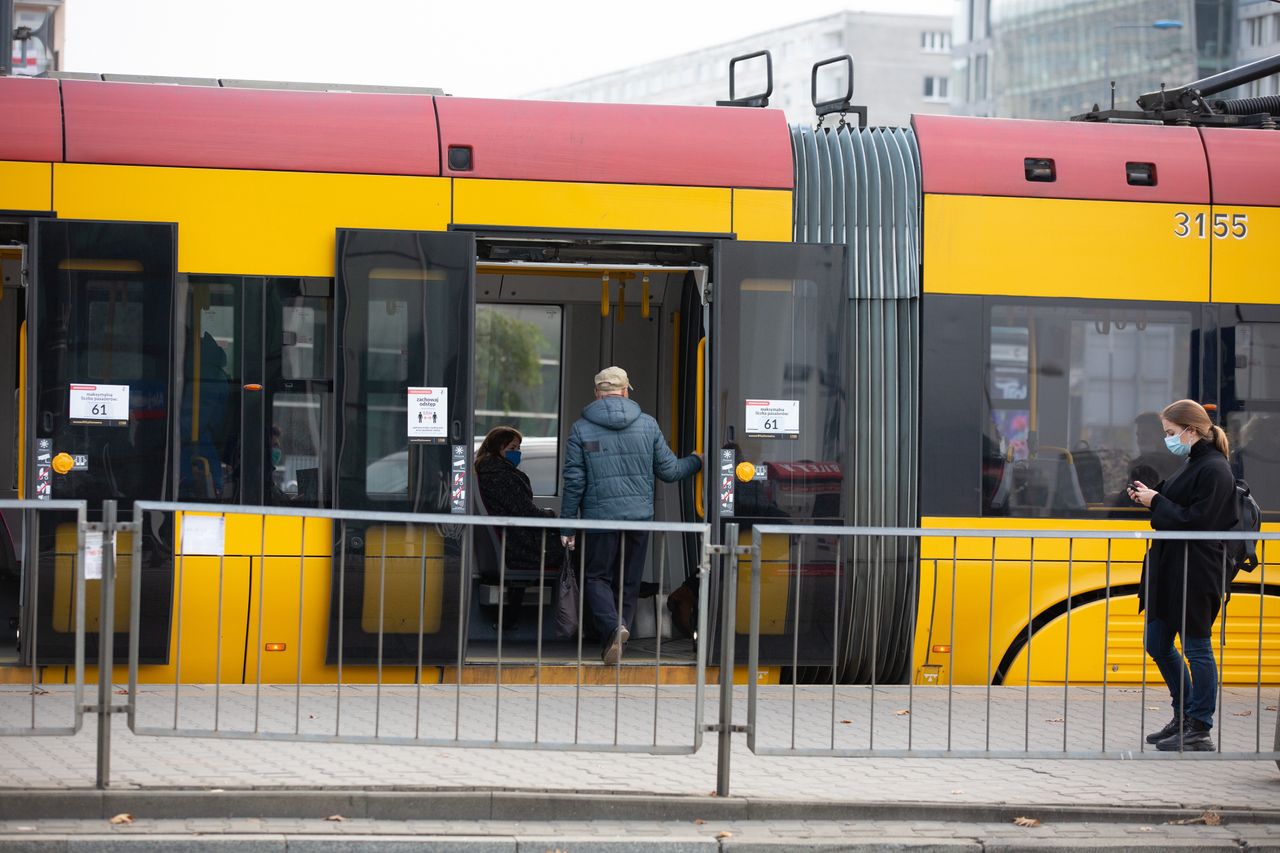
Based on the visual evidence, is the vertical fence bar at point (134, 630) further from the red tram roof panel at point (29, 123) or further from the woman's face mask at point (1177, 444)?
the woman's face mask at point (1177, 444)

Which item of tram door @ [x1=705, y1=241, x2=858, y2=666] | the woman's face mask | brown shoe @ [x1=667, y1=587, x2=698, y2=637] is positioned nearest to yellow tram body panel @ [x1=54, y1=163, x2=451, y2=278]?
tram door @ [x1=705, y1=241, x2=858, y2=666]

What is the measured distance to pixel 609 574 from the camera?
7.38 metres

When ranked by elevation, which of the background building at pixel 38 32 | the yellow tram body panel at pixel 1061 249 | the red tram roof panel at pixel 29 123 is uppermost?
the background building at pixel 38 32

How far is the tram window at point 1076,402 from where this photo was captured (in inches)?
325

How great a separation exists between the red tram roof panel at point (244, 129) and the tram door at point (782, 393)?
1.68 metres

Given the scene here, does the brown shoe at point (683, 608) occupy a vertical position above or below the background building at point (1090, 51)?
below

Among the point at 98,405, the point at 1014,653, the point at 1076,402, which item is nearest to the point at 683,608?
the point at 1014,653

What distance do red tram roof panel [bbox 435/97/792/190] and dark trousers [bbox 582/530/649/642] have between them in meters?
1.90

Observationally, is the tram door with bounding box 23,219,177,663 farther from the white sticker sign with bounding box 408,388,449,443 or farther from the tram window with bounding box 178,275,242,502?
the white sticker sign with bounding box 408,388,449,443

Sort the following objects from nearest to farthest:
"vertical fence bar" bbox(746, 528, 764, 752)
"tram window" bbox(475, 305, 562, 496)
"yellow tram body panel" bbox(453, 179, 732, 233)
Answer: "vertical fence bar" bbox(746, 528, 764, 752) < "yellow tram body panel" bbox(453, 179, 732, 233) < "tram window" bbox(475, 305, 562, 496)

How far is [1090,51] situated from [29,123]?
6976cm

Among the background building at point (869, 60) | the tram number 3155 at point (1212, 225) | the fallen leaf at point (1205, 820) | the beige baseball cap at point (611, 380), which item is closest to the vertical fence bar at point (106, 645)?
the beige baseball cap at point (611, 380)

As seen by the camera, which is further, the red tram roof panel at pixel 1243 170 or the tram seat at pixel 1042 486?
the red tram roof panel at pixel 1243 170

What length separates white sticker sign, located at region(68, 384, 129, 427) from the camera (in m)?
7.58
